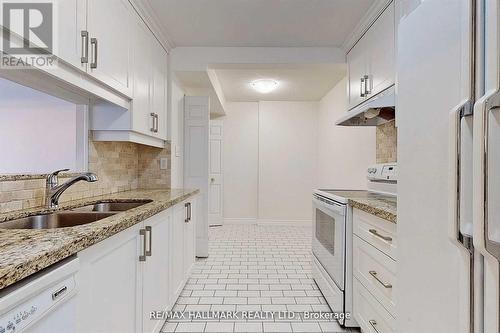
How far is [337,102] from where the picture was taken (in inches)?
175

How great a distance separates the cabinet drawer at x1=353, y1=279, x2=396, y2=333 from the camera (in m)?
1.53

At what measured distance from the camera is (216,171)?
5.72 meters

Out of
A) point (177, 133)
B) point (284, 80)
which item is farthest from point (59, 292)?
point (284, 80)

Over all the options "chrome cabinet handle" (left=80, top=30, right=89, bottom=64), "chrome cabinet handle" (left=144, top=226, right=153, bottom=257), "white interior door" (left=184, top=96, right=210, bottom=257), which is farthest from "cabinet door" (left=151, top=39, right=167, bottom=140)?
"chrome cabinet handle" (left=144, top=226, right=153, bottom=257)

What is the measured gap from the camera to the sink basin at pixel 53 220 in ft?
4.52

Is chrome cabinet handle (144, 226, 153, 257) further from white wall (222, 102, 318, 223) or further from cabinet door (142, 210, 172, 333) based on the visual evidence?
white wall (222, 102, 318, 223)

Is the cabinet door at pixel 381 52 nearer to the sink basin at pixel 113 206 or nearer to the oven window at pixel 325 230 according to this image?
the oven window at pixel 325 230

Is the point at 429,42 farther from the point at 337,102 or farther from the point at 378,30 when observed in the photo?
the point at 337,102

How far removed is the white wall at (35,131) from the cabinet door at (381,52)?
2.21 m

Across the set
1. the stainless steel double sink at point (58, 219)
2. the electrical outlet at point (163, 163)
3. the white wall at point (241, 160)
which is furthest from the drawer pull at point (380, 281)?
the white wall at point (241, 160)

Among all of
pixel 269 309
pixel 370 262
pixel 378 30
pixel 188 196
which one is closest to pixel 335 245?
pixel 370 262

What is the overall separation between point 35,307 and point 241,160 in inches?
202

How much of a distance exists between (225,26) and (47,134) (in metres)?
1.64

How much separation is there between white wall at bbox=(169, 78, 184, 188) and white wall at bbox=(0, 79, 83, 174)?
117 cm
